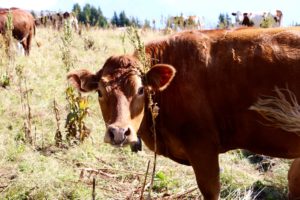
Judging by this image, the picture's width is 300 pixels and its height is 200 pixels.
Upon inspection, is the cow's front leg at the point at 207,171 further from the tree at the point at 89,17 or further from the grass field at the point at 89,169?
the tree at the point at 89,17

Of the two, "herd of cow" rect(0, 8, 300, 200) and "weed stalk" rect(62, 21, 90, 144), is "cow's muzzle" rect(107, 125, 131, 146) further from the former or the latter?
"weed stalk" rect(62, 21, 90, 144)

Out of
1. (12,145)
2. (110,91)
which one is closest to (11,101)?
(12,145)

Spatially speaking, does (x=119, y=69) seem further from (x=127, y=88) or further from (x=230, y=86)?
(x=230, y=86)

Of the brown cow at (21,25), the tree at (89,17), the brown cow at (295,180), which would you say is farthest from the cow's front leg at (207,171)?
the brown cow at (21,25)

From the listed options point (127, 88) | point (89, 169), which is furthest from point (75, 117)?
point (127, 88)

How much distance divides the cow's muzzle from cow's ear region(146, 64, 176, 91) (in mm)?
596

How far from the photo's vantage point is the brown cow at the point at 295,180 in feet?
17.3

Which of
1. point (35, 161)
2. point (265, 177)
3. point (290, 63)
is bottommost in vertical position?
point (265, 177)

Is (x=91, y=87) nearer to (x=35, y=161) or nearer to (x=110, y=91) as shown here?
(x=110, y=91)

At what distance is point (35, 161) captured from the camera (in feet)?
18.5

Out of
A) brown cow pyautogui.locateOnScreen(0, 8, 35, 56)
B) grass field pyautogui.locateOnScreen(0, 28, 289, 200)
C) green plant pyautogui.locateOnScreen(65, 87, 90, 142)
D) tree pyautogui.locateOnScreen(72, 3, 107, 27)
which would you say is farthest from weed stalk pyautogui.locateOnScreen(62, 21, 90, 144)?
brown cow pyautogui.locateOnScreen(0, 8, 35, 56)

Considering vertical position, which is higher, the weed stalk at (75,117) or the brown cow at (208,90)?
the brown cow at (208,90)

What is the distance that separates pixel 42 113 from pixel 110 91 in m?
3.55

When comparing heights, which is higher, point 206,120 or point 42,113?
point 206,120
